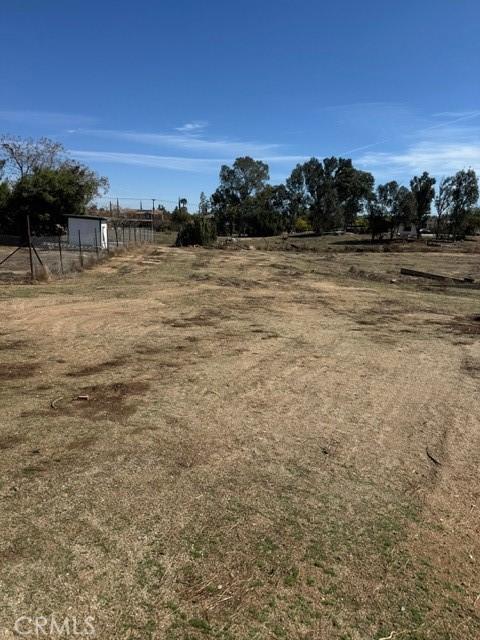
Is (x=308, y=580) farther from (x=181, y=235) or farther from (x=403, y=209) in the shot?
(x=403, y=209)

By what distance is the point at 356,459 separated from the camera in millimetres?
5055

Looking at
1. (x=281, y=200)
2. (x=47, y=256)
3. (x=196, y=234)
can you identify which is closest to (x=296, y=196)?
(x=281, y=200)

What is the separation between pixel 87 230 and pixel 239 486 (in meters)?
37.3

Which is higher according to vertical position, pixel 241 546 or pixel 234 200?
pixel 234 200

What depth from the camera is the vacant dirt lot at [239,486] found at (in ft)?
9.65

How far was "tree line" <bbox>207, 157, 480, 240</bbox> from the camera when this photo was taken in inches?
2805

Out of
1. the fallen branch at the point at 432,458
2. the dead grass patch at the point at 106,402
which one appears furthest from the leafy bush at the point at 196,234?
the fallen branch at the point at 432,458

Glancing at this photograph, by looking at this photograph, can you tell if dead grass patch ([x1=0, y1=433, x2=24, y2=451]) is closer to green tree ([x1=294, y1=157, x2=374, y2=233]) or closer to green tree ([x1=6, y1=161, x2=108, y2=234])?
green tree ([x1=6, y1=161, x2=108, y2=234])

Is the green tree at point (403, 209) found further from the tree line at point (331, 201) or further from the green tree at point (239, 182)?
the green tree at point (239, 182)

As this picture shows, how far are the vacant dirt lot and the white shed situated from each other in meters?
29.4

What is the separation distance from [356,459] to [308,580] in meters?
2.01

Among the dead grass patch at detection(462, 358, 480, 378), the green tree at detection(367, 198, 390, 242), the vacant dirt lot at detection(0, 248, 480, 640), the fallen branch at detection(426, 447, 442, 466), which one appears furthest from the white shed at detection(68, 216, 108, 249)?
the green tree at detection(367, 198, 390, 242)

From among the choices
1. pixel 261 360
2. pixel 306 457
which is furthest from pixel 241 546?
pixel 261 360

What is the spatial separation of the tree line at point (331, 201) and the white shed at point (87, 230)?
42.1 metres
